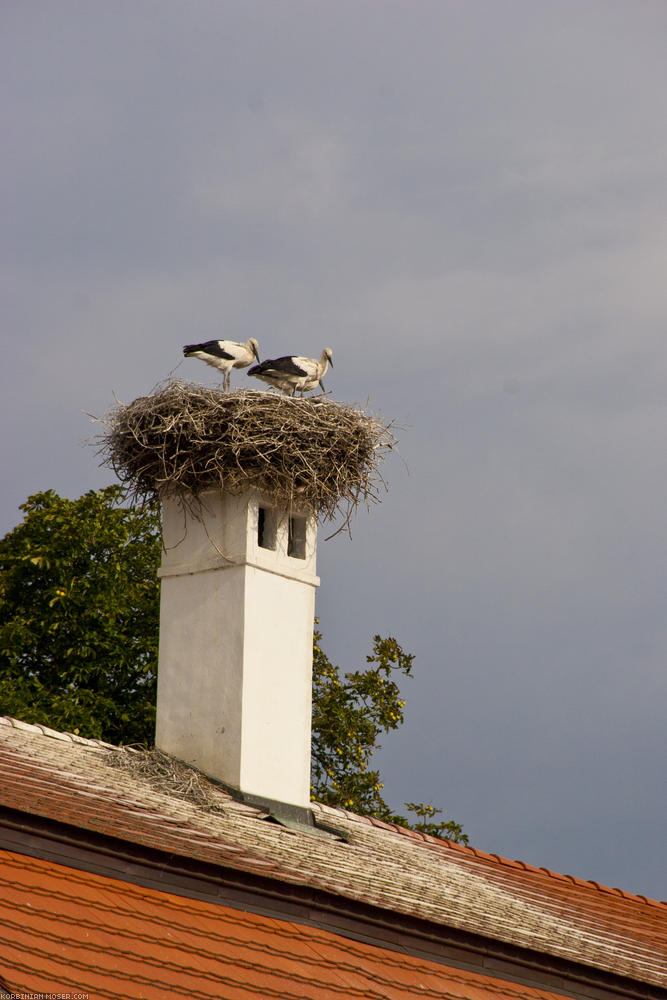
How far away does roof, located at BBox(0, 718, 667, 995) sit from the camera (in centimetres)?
1035

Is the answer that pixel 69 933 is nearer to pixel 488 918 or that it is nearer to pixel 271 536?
pixel 488 918

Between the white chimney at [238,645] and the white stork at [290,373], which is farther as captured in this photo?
the white stork at [290,373]

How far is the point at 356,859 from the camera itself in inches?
495

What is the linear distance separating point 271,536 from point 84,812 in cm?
481

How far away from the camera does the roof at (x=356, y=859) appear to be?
10352 millimetres

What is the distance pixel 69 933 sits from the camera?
885 centimetres

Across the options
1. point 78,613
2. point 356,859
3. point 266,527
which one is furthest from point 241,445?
point 78,613

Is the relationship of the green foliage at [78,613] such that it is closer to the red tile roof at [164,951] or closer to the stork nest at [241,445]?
the stork nest at [241,445]

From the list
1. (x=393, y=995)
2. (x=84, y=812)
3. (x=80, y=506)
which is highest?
(x=80, y=506)

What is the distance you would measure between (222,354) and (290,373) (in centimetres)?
68

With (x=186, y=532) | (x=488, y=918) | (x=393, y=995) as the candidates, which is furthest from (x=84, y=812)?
(x=186, y=532)

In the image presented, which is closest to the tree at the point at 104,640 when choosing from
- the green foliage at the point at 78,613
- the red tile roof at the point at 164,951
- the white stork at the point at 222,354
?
the green foliage at the point at 78,613

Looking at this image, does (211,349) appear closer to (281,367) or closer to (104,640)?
(281,367)

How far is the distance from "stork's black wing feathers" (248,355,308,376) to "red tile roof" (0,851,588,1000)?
6600 mm
